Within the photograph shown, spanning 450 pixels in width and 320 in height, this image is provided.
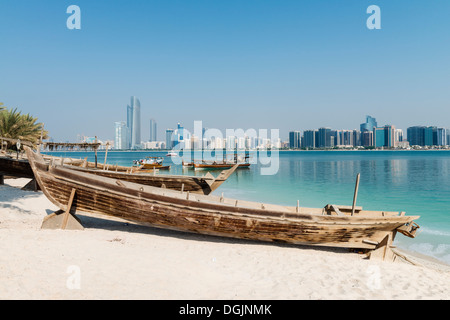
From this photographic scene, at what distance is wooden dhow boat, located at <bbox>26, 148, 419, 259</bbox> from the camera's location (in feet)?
27.3

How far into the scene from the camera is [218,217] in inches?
330

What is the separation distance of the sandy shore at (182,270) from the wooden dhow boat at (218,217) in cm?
52

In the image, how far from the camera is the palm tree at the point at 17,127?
2214 centimetres

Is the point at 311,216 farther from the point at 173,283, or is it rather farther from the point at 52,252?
the point at 52,252

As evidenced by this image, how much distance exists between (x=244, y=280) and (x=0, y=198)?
12.3 meters

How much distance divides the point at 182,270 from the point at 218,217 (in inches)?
92.9

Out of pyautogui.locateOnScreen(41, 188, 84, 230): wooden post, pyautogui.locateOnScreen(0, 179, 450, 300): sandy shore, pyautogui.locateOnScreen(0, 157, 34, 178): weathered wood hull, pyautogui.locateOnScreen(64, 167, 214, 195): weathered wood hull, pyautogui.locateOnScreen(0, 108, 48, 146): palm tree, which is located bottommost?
pyautogui.locateOnScreen(0, 179, 450, 300): sandy shore

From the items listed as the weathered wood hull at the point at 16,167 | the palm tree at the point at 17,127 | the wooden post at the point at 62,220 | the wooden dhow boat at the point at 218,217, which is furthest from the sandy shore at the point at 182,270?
the palm tree at the point at 17,127

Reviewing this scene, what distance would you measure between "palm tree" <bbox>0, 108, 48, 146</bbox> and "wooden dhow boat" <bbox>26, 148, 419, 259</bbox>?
56.9ft

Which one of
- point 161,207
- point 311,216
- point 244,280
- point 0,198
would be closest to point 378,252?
point 311,216

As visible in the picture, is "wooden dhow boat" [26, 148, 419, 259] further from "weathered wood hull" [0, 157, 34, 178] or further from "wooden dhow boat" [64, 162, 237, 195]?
"weathered wood hull" [0, 157, 34, 178]

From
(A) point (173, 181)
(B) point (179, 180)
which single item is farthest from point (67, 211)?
(B) point (179, 180)

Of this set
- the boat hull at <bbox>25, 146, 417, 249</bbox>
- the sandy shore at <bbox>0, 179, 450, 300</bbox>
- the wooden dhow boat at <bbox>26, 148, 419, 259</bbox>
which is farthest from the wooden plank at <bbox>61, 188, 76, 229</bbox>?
the sandy shore at <bbox>0, 179, 450, 300</bbox>
